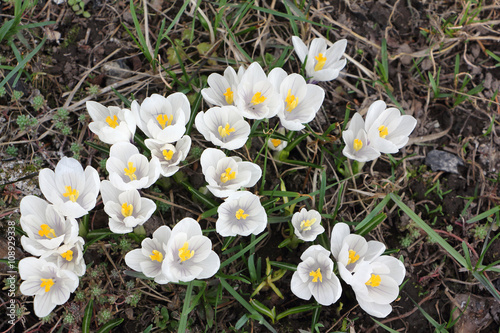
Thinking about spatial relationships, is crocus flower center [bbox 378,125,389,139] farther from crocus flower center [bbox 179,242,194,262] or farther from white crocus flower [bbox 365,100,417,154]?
crocus flower center [bbox 179,242,194,262]

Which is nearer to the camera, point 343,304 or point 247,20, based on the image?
point 343,304

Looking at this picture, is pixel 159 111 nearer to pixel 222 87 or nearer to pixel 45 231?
pixel 222 87

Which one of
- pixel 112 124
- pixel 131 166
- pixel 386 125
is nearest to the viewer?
pixel 131 166

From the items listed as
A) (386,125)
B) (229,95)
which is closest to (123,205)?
(229,95)

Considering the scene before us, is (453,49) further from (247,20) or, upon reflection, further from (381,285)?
(381,285)

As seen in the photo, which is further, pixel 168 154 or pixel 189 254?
pixel 168 154

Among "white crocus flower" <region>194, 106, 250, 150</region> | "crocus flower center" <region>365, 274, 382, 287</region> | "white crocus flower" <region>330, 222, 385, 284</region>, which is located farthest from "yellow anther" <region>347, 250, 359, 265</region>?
"white crocus flower" <region>194, 106, 250, 150</region>

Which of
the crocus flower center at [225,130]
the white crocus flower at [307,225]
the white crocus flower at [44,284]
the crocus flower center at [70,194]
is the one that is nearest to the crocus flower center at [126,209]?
the crocus flower center at [70,194]

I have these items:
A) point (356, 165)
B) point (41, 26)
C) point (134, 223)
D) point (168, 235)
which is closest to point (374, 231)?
point (356, 165)
